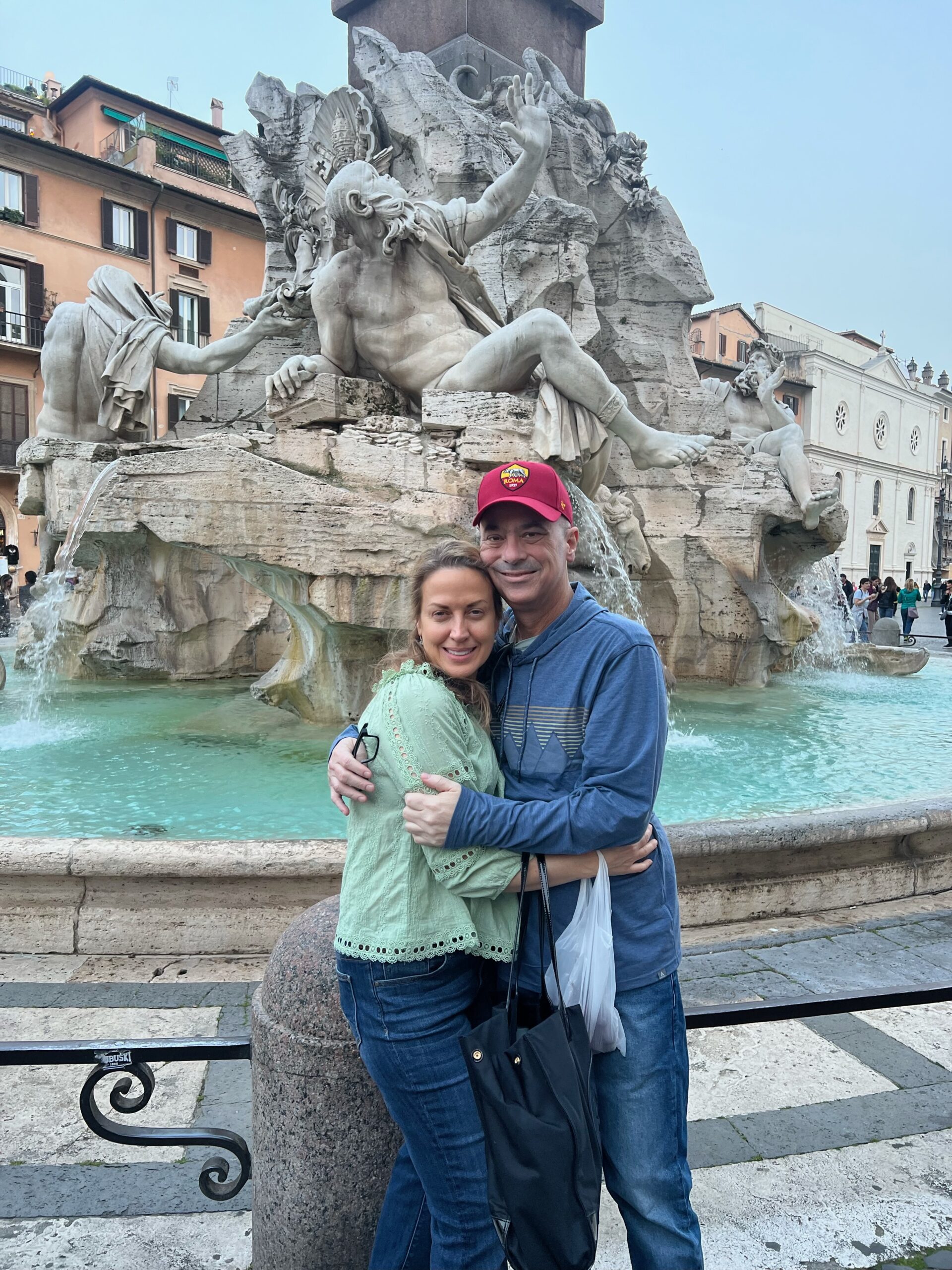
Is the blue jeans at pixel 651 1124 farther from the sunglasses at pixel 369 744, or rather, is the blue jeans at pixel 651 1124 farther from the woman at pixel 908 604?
the woman at pixel 908 604

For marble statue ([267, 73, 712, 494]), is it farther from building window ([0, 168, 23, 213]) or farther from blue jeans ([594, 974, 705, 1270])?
building window ([0, 168, 23, 213])

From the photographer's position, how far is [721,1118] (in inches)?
93.9

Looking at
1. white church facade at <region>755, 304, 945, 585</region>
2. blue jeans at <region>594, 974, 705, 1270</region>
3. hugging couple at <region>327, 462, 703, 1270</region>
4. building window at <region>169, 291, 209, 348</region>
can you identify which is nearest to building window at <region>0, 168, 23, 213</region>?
building window at <region>169, 291, 209, 348</region>

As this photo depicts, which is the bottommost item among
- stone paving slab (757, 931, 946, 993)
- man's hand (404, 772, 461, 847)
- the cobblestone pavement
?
the cobblestone pavement

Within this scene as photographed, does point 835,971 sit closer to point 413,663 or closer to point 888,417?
point 413,663

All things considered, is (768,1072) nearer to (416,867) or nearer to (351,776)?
(416,867)

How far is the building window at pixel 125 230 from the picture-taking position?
26656 mm

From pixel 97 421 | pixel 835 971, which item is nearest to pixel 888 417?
pixel 97 421

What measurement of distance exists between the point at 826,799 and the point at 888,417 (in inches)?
1879

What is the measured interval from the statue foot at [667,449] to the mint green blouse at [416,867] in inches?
184

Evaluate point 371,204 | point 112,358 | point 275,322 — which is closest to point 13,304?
point 112,358

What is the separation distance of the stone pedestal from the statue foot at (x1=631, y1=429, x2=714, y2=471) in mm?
4638

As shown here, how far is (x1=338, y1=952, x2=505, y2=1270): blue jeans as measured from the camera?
1445 mm

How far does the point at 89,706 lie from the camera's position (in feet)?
23.3
